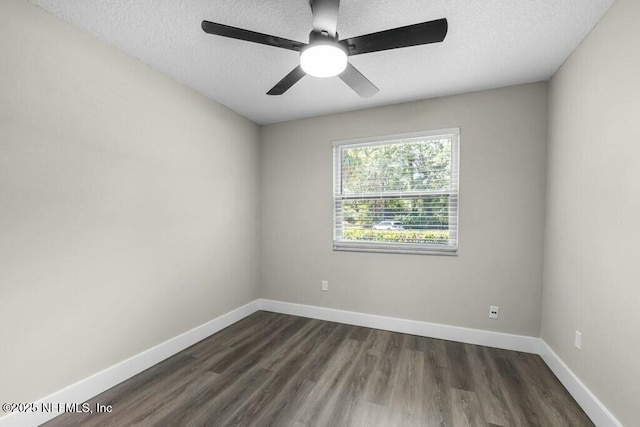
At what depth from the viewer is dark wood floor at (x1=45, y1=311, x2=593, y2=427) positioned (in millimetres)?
1708

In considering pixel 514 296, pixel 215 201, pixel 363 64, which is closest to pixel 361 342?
pixel 514 296

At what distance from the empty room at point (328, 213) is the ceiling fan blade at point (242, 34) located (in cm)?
1

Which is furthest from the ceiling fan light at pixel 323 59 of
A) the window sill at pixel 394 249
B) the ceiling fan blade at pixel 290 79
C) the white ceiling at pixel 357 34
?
the window sill at pixel 394 249

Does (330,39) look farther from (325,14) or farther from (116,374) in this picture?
(116,374)

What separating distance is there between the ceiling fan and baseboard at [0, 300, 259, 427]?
7.80 ft

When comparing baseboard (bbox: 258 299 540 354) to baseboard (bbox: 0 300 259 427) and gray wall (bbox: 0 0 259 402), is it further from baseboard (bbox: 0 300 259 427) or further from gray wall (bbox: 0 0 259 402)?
gray wall (bbox: 0 0 259 402)

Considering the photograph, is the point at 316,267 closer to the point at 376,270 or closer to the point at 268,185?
the point at 376,270

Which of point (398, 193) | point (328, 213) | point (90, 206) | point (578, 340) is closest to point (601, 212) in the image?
point (578, 340)

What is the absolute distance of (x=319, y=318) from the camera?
Result: 3.36 m

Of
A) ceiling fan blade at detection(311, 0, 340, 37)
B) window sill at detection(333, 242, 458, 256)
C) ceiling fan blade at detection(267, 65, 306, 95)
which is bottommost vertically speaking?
window sill at detection(333, 242, 458, 256)

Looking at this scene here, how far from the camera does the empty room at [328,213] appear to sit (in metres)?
1.57

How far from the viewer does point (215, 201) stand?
2975 millimetres

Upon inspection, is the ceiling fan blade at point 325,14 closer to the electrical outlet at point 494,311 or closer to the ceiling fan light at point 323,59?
→ the ceiling fan light at point 323,59

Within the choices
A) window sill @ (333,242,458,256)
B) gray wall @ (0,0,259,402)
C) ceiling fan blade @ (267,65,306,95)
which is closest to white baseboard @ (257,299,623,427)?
window sill @ (333,242,458,256)
